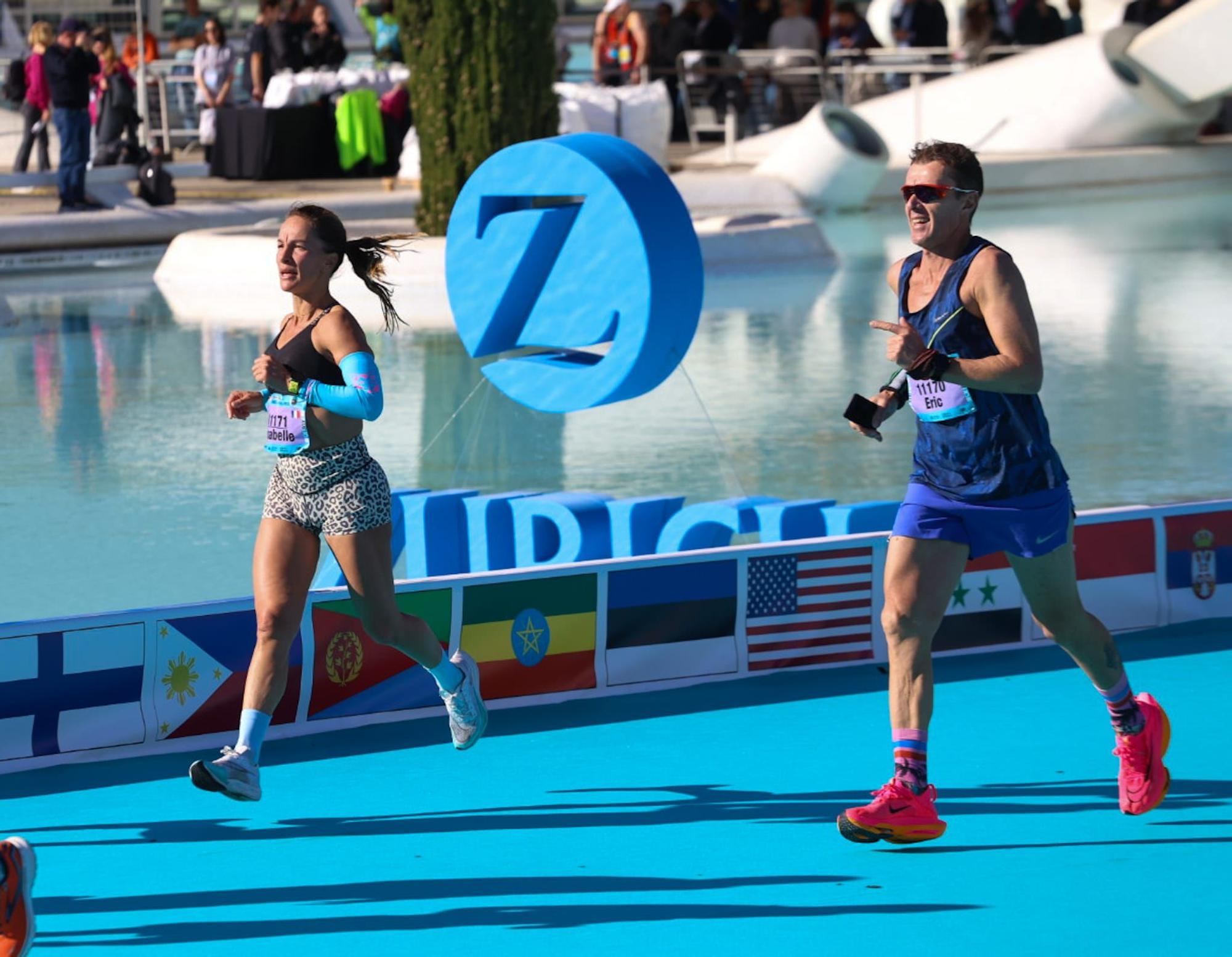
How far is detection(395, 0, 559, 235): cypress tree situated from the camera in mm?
18109

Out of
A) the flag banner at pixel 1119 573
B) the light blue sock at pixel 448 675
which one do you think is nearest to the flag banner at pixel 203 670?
the light blue sock at pixel 448 675

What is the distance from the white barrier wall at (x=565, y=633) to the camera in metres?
6.08

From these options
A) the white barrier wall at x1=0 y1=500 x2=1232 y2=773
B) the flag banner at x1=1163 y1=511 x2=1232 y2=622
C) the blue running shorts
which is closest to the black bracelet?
the blue running shorts

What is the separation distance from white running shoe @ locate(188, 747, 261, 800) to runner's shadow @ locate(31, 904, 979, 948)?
56 cm

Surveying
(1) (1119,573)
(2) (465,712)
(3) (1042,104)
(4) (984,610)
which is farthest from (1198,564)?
(3) (1042,104)

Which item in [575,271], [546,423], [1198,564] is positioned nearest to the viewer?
[1198,564]

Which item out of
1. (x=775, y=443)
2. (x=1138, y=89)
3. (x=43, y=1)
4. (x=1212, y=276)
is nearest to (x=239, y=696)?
(x=775, y=443)

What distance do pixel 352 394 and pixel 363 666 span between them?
134 centimetres

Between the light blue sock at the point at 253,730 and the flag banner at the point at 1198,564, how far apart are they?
345cm

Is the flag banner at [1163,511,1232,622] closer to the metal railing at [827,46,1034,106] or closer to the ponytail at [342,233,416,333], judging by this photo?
the ponytail at [342,233,416,333]

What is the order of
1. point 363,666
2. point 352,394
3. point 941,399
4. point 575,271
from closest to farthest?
point 941,399 → point 352,394 → point 363,666 → point 575,271

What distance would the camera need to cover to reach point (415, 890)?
5000mm

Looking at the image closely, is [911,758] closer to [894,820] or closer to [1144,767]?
[894,820]

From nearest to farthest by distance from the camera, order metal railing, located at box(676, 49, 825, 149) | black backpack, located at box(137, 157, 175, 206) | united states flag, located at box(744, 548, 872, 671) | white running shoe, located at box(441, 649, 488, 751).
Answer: white running shoe, located at box(441, 649, 488, 751) → united states flag, located at box(744, 548, 872, 671) → black backpack, located at box(137, 157, 175, 206) → metal railing, located at box(676, 49, 825, 149)
